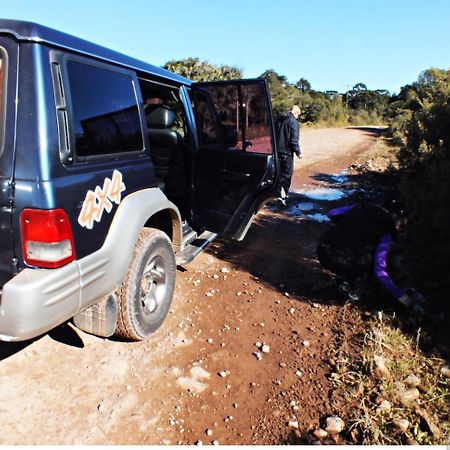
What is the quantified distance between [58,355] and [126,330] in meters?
0.55

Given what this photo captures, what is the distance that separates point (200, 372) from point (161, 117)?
259 centimetres

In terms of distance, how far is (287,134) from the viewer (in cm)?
707

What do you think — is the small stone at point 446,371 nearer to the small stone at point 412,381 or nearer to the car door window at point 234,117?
the small stone at point 412,381

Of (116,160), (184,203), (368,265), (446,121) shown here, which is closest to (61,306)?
(116,160)

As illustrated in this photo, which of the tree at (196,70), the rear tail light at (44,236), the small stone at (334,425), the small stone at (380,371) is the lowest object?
the small stone at (334,425)

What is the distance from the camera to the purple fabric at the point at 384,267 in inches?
148

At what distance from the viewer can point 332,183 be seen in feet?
32.8

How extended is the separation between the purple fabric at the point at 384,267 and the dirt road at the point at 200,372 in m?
0.39

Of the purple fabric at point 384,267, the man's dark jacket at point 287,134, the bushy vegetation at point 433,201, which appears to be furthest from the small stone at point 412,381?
the man's dark jacket at point 287,134

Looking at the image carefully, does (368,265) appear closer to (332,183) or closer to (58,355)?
(58,355)

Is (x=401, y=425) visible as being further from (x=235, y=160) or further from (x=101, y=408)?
(x=235, y=160)

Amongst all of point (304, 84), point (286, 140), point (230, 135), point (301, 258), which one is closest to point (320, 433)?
point (301, 258)

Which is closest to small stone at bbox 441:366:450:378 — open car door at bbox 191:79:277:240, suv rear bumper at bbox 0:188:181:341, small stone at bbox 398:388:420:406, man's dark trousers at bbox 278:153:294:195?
small stone at bbox 398:388:420:406

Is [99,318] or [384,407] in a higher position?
[99,318]
